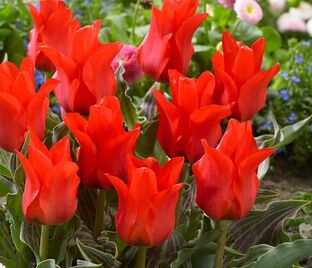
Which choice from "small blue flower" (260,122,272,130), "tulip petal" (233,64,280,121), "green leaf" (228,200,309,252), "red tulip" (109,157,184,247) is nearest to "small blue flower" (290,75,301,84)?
"small blue flower" (260,122,272,130)

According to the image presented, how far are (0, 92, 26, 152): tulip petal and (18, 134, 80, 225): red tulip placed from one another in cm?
15

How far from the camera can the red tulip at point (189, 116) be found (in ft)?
5.46

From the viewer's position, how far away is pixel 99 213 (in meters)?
1.87

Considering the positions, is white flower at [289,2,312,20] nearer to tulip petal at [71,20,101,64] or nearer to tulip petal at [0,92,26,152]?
tulip petal at [71,20,101,64]

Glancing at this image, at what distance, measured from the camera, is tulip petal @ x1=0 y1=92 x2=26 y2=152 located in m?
1.69

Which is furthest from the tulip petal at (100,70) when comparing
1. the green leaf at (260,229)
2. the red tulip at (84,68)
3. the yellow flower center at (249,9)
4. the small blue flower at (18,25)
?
the small blue flower at (18,25)

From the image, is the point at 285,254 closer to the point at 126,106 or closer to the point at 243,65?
the point at 243,65

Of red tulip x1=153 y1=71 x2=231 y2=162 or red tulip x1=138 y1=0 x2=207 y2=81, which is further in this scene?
red tulip x1=138 y1=0 x2=207 y2=81

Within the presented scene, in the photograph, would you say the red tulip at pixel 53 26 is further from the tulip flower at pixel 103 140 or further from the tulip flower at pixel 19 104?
the tulip flower at pixel 103 140

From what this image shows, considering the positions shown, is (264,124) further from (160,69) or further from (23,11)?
(160,69)

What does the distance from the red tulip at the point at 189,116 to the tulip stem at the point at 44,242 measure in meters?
0.31

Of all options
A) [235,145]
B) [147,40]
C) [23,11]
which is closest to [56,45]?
[147,40]

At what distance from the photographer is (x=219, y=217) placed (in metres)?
1.63

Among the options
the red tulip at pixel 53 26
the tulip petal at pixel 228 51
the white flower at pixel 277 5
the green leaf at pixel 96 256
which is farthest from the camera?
the white flower at pixel 277 5
